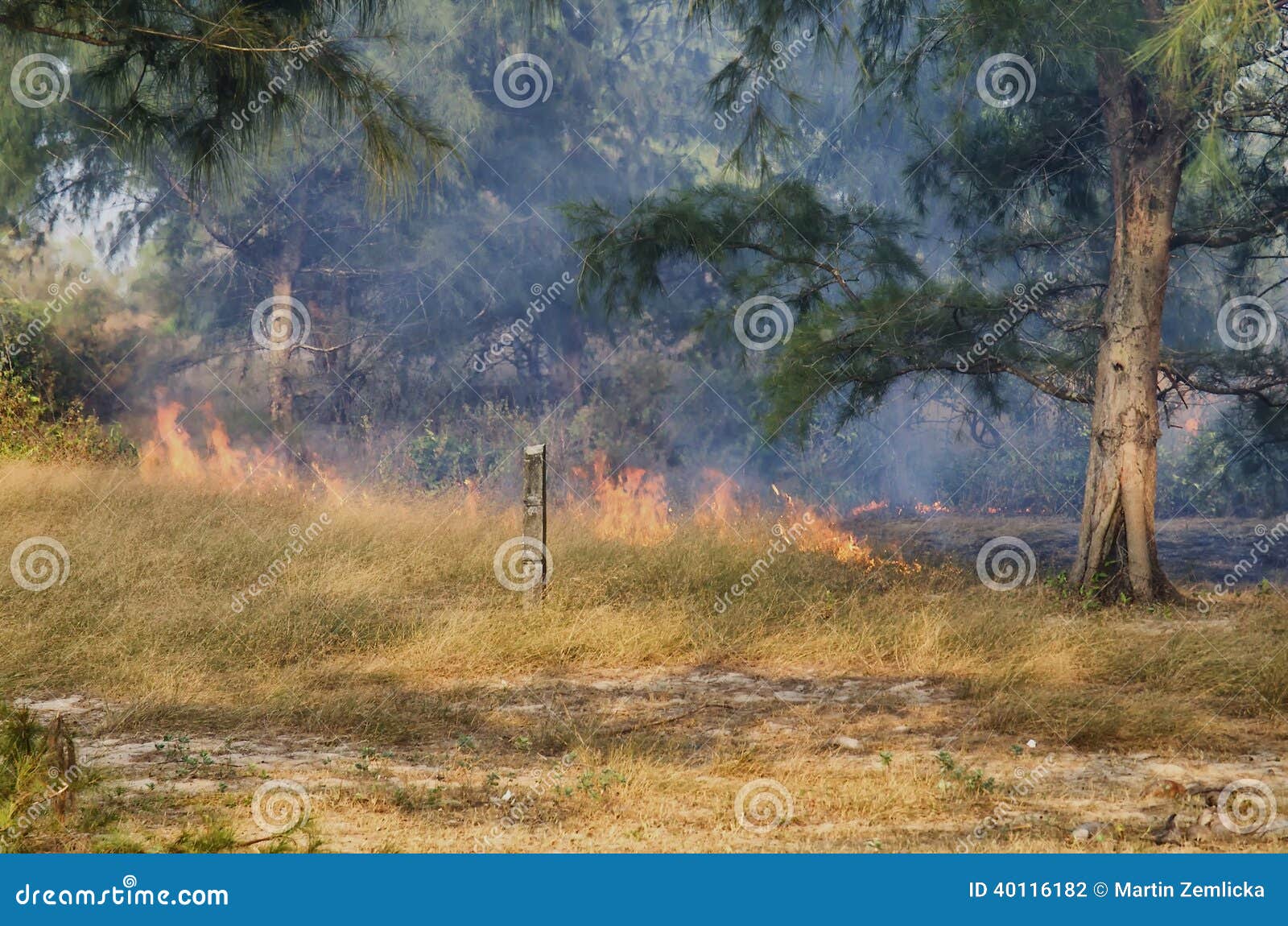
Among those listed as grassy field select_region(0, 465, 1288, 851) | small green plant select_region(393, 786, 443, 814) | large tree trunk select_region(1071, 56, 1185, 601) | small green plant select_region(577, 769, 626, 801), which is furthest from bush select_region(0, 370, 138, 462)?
large tree trunk select_region(1071, 56, 1185, 601)

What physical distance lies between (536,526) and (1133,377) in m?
5.17

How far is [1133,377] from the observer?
1015cm

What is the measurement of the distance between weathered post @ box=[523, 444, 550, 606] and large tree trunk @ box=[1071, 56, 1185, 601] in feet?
14.9

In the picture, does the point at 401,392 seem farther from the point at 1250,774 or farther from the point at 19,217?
the point at 1250,774

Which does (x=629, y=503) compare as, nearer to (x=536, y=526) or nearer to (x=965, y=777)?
(x=536, y=526)

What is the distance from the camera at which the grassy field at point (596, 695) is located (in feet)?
15.4

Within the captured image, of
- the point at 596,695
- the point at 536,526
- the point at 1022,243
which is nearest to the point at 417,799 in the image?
the point at 596,695

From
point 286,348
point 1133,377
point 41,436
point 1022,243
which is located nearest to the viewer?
point 1133,377

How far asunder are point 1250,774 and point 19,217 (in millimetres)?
19195

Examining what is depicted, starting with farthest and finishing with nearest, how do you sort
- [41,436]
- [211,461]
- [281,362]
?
[281,362], [211,461], [41,436]

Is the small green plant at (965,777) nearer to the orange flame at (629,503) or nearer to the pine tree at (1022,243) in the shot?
the pine tree at (1022,243)

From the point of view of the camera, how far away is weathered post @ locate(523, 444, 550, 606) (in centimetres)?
898

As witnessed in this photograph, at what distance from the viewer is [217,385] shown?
2236cm

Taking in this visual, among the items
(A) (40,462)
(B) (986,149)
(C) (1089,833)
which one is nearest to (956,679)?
(C) (1089,833)
